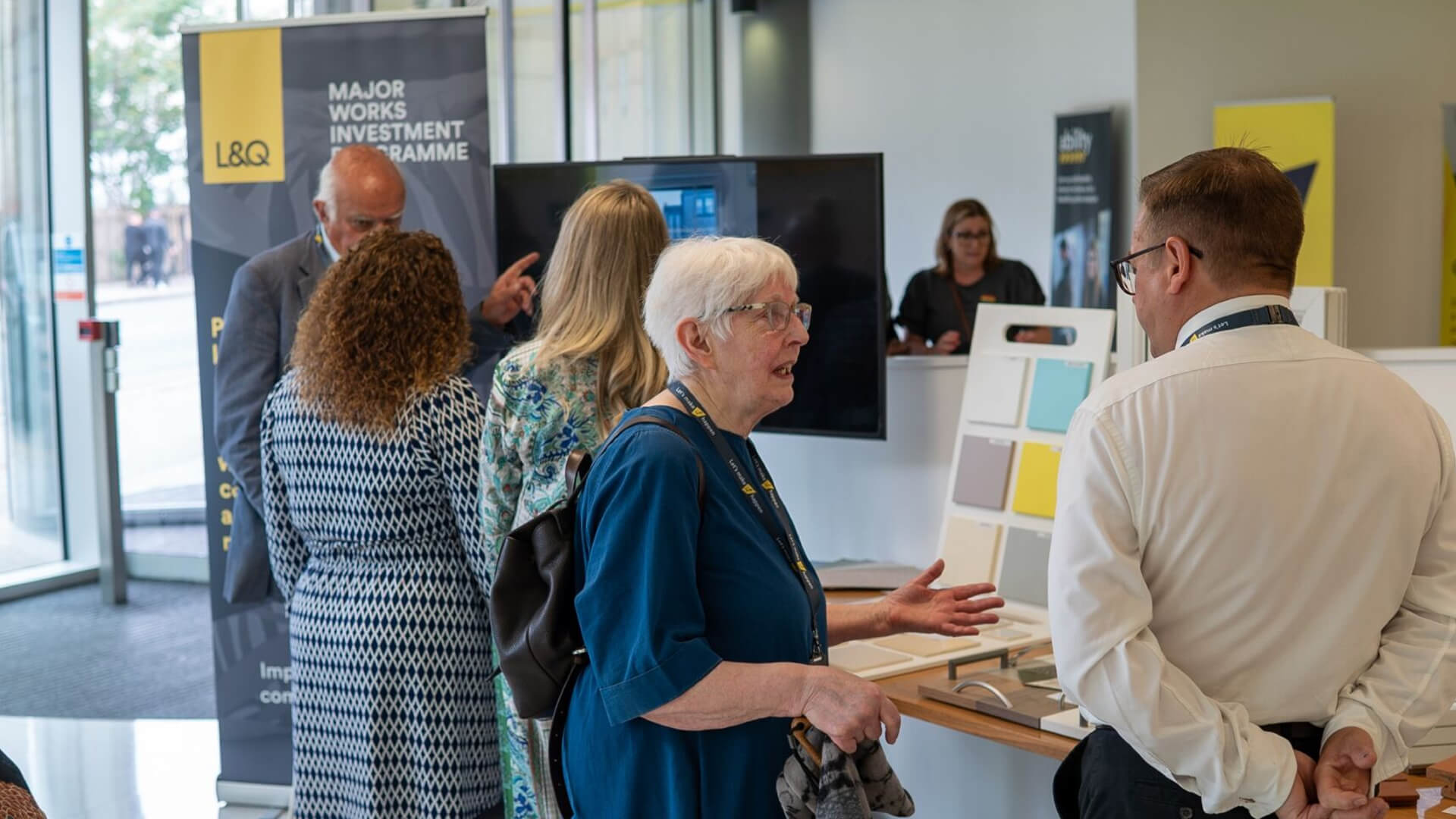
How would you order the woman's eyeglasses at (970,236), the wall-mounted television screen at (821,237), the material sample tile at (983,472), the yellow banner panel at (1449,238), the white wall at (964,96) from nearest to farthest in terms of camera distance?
the material sample tile at (983,472) → the wall-mounted television screen at (821,237) → the woman's eyeglasses at (970,236) → the yellow banner panel at (1449,238) → the white wall at (964,96)

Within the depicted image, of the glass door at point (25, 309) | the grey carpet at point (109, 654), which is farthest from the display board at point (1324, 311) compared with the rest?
the glass door at point (25, 309)

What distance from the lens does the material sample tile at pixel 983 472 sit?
2.89 metres

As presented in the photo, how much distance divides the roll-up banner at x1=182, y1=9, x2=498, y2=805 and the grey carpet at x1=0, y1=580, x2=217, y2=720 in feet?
4.33

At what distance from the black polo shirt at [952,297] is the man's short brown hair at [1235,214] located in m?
4.39

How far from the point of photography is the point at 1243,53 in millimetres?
6555

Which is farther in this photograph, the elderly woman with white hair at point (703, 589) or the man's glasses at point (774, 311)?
the man's glasses at point (774, 311)

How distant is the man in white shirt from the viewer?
5.02 feet

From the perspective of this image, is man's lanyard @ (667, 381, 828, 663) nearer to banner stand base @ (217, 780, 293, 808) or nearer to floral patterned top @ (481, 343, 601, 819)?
floral patterned top @ (481, 343, 601, 819)

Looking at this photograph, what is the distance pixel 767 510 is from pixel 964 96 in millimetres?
7000

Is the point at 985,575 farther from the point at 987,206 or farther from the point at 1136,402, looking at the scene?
the point at 987,206

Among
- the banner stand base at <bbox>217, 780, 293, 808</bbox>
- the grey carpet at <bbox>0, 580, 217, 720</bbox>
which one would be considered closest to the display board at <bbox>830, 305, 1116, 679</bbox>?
the banner stand base at <bbox>217, 780, 293, 808</bbox>

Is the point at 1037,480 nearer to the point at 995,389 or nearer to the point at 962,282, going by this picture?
the point at 995,389

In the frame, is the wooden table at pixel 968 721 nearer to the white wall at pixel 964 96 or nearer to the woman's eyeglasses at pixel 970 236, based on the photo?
the woman's eyeglasses at pixel 970 236

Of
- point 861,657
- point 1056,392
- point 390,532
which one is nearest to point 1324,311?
point 1056,392
